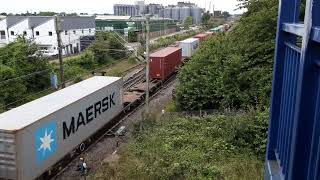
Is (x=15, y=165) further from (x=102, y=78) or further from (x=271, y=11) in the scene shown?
(x=271, y=11)

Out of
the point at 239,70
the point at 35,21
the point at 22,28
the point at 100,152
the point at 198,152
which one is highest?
the point at 35,21

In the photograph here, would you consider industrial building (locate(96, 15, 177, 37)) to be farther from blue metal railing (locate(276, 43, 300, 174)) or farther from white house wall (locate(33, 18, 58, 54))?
blue metal railing (locate(276, 43, 300, 174))

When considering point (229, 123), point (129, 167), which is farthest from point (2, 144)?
point (229, 123)

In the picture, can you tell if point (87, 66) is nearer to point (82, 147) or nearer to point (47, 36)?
point (47, 36)

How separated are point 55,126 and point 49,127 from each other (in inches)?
15.8

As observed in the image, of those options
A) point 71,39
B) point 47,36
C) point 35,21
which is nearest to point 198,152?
point 47,36

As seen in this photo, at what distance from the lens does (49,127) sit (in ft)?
41.1

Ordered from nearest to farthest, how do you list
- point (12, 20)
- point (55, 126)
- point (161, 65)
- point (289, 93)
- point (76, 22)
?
point (289, 93), point (55, 126), point (161, 65), point (12, 20), point (76, 22)

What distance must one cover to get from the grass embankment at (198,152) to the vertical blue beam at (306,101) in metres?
7.72

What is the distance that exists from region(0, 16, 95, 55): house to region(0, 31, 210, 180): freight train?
3882 cm

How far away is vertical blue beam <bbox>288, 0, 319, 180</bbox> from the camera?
101 inches

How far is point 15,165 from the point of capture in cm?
1102

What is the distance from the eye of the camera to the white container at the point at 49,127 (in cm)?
1102

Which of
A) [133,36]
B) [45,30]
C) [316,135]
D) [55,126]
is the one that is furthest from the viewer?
[133,36]
